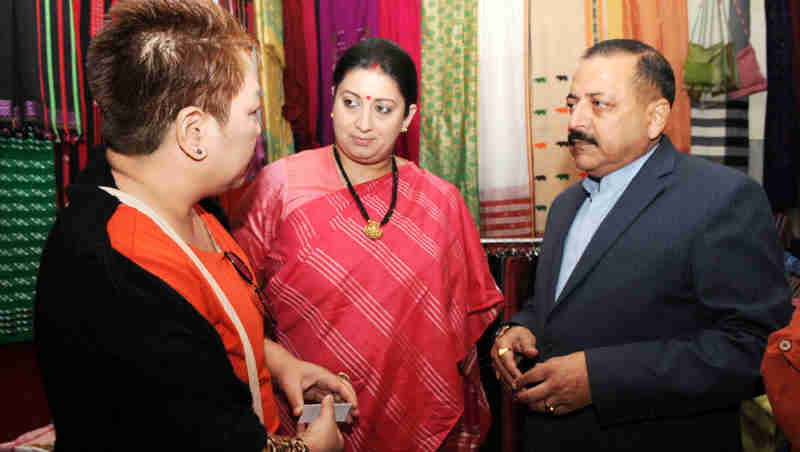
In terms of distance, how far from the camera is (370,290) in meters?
1.73

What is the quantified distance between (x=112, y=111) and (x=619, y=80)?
1.40 metres

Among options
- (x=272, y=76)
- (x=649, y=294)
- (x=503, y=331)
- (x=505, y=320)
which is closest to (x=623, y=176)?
(x=649, y=294)

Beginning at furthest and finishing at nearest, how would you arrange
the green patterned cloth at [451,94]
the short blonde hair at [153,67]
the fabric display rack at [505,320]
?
the green patterned cloth at [451,94] → the fabric display rack at [505,320] → the short blonde hair at [153,67]

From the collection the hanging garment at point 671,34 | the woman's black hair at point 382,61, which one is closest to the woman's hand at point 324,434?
the woman's black hair at point 382,61

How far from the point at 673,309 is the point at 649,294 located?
3.4 inches

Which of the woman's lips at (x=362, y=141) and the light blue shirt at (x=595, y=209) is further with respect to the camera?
the woman's lips at (x=362, y=141)

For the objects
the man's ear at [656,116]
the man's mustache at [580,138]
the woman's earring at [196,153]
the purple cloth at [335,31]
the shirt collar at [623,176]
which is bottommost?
the shirt collar at [623,176]

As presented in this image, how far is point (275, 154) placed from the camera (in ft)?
8.82

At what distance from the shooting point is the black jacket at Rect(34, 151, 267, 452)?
2.66 ft

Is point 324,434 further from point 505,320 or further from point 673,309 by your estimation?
point 505,320

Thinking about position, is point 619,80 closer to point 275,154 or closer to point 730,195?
point 730,195

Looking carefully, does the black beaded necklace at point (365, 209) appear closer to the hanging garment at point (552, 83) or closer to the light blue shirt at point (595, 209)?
the light blue shirt at point (595, 209)

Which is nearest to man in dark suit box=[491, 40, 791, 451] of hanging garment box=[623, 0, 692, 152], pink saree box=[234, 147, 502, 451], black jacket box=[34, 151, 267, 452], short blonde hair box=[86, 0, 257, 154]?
pink saree box=[234, 147, 502, 451]

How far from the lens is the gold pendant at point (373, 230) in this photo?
1.77 m
